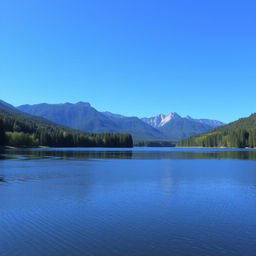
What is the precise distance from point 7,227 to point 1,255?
17.5 feet

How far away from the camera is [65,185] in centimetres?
4012

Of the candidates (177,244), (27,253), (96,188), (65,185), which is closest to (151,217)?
(177,244)

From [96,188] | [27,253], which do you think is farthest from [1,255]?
[96,188]

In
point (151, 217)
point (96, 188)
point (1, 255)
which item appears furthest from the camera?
point (96, 188)

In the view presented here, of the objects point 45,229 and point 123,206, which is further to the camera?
point 123,206

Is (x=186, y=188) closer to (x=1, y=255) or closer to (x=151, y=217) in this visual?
(x=151, y=217)

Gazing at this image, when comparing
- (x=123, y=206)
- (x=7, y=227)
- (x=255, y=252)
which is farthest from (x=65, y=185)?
(x=255, y=252)

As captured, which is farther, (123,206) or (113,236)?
(123,206)

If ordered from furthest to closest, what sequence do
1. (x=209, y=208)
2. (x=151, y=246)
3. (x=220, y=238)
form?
1. (x=209, y=208)
2. (x=220, y=238)
3. (x=151, y=246)

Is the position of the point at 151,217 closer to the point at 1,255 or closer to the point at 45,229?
the point at 45,229

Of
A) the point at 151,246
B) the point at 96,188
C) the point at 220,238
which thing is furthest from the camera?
the point at 96,188

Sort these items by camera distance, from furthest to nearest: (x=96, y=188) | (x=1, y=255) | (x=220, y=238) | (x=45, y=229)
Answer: (x=96, y=188) < (x=45, y=229) < (x=220, y=238) < (x=1, y=255)

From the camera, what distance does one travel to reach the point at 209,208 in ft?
88.1

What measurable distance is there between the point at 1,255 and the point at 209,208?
1836 cm
